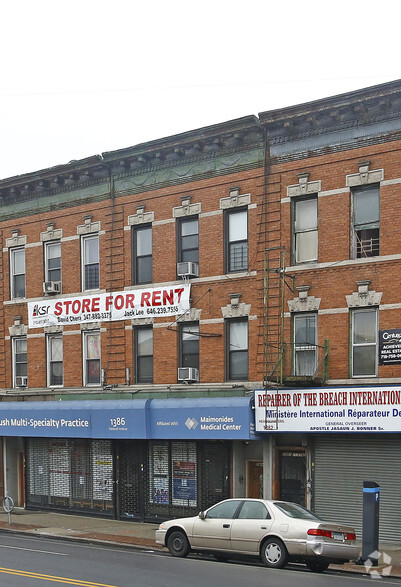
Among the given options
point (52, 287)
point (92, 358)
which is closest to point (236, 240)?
point (92, 358)

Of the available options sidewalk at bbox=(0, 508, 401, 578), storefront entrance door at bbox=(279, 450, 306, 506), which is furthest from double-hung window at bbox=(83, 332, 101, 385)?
storefront entrance door at bbox=(279, 450, 306, 506)

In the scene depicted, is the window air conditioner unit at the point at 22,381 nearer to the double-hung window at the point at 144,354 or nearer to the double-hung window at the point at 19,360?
the double-hung window at the point at 19,360

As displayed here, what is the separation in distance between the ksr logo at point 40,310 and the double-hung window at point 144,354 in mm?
3962

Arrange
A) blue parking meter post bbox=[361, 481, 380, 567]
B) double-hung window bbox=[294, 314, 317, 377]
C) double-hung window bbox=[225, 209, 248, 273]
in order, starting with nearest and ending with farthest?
blue parking meter post bbox=[361, 481, 380, 567] < double-hung window bbox=[294, 314, 317, 377] < double-hung window bbox=[225, 209, 248, 273]

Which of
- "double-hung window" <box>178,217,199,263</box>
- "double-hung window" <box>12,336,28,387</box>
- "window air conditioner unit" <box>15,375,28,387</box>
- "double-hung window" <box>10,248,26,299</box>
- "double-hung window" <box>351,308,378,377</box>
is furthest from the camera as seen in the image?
"double-hung window" <box>10,248,26,299</box>

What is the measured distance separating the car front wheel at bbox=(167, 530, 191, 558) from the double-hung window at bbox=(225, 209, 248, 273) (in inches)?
340

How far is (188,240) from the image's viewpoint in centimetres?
→ 2594

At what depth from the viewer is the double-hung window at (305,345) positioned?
22.9 m

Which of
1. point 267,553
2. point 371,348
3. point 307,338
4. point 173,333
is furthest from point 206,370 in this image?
point 267,553

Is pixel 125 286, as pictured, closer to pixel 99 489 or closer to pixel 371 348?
pixel 99 489

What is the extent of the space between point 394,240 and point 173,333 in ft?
25.0

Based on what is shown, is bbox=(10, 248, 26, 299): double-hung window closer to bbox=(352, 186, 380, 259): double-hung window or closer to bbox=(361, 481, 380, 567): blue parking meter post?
bbox=(352, 186, 380, 259): double-hung window

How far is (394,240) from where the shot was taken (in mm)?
21484

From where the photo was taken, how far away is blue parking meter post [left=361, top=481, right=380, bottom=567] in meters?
17.7
